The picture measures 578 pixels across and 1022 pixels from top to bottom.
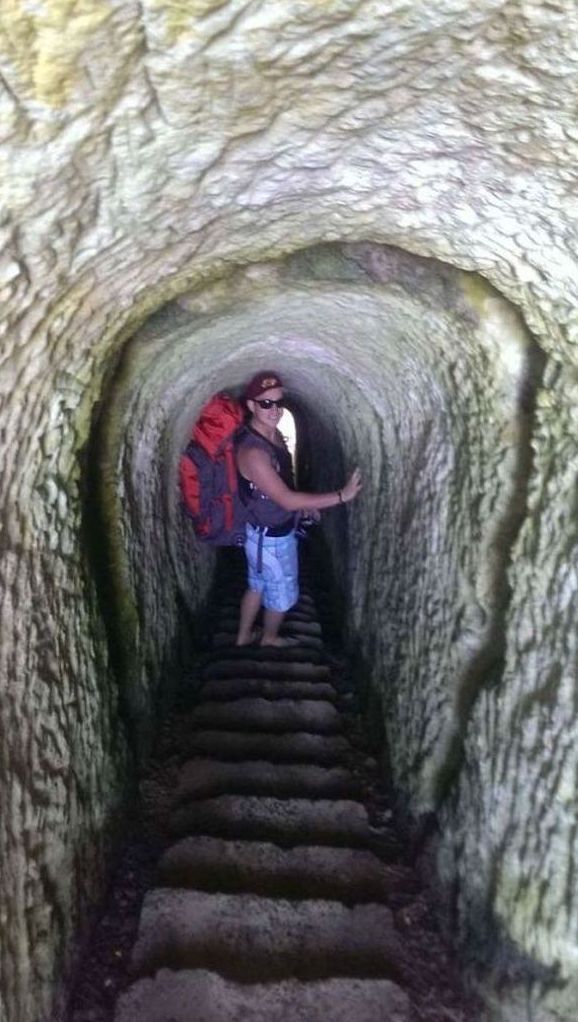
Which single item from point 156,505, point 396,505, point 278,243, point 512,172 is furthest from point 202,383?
point 512,172

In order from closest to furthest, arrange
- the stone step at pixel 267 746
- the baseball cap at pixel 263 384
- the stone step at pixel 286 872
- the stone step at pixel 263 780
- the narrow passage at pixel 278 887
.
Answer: the narrow passage at pixel 278 887, the stone step at pixel 286 872, the stone step at pixel 263 780, the stone step at pixel 267 746, the baseball cap at pixel 263 384

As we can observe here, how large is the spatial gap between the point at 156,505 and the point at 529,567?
7.70ft

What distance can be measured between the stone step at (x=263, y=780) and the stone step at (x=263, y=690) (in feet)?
2.32

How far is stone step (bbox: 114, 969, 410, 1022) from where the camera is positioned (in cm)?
241

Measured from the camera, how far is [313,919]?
→ 2.78 m

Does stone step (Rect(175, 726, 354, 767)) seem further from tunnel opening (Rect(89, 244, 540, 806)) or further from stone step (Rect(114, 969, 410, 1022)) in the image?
stone step (Rect(114, 969, 410, 1022))

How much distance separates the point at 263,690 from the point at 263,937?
1829 mm

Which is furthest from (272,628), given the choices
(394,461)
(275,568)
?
(394,461)

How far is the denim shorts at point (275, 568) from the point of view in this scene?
475 centimetres

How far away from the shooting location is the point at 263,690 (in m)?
4.49

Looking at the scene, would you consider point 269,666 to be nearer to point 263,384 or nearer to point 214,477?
point 214,477

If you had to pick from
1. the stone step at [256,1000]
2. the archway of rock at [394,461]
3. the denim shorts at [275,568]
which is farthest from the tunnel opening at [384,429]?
the stone step at [256,1000]

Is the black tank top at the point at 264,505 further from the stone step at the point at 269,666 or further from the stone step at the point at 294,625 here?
the stone step at the point at 294,625

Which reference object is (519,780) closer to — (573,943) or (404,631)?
(573,943)
